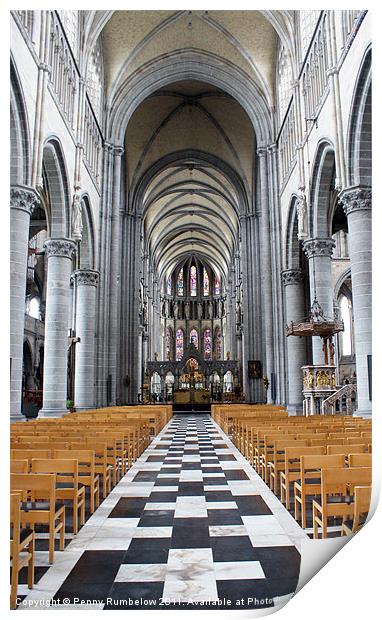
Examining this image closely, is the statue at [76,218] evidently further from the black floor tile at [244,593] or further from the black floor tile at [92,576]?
the black floor tile at [244,593]

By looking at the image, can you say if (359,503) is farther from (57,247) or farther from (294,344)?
(294,344)

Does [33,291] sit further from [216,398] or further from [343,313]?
[343,313]

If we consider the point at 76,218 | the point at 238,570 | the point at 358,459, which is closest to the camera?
the point at 238,570

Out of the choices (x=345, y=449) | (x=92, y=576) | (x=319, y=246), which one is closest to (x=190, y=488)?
(x=345, y=449)

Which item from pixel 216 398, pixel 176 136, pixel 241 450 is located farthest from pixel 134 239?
pixel 241 450

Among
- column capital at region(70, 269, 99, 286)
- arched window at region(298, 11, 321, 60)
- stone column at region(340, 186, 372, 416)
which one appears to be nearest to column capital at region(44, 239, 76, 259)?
column capital at region(70, 269, 99, 286)

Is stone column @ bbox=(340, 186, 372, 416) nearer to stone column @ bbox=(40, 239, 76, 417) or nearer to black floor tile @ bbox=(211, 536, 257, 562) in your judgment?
black floor tile @ bbox=(211, 536, 257, 562)

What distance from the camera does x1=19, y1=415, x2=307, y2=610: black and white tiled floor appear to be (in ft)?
12.7

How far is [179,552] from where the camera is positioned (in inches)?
192

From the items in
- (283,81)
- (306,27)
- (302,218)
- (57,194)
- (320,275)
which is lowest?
(320,275)

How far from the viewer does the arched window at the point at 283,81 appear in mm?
23469

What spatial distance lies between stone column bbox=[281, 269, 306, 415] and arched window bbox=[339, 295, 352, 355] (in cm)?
1348

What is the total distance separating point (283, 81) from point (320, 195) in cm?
898

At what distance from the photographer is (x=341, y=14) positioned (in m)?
14.7
